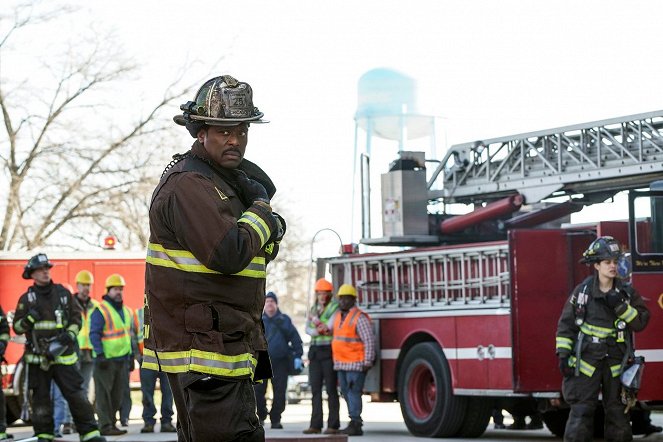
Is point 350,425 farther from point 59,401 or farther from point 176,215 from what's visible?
point 176,215

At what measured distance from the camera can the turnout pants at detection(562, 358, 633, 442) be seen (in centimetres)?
Answer: 1057

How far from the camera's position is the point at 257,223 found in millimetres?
5125

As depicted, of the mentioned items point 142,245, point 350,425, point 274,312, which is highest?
point 142,245

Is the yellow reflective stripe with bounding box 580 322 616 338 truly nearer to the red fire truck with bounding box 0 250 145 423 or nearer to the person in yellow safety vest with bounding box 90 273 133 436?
the person in yellow safety vest with bounding box 90 273 133 436

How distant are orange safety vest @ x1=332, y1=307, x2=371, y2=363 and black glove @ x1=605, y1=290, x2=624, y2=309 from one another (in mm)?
4707

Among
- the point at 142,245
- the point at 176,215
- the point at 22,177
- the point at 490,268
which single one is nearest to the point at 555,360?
the point at 490,268

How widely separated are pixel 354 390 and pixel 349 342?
20.9 inches

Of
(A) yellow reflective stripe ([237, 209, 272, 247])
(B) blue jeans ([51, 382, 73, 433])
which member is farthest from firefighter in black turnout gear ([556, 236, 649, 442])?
(B) blue jeans ([51, 382, 73, 433])

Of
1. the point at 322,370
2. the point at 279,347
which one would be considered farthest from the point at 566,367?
the point at 279,347

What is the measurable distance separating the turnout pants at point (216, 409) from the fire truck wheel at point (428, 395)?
30.6 feet

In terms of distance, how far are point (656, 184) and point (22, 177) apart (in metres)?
17.9

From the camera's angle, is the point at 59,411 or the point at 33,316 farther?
the point at 59,411

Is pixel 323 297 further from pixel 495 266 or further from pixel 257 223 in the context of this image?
pixel 257 223

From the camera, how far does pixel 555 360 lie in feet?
43.5
